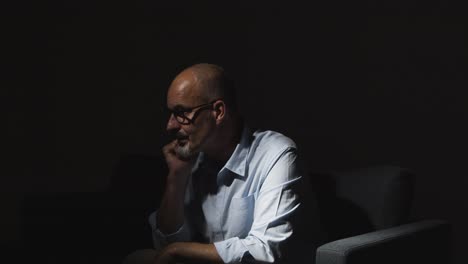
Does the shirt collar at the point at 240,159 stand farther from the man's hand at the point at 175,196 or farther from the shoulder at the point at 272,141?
the man's hand at the point at 175,196

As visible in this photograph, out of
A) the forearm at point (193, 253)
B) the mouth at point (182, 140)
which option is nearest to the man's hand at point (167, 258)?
the forearm at point (193, 253)

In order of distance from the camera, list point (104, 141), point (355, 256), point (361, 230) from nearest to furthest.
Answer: point (355, 256) < point (361, 230) < point (104, 141)

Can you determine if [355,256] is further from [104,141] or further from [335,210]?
[104,141]

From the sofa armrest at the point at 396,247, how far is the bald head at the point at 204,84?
0.61 meters

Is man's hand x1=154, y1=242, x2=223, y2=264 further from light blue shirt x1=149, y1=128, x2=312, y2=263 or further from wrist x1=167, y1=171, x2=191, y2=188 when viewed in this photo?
wrist x1=167, y1=171, x2=191, y2=188

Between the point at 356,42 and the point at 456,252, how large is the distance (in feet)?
3.39

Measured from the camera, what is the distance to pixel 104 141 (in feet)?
12.5

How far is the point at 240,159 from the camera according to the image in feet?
6.98

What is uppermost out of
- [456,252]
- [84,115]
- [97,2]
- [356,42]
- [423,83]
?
[97,2]

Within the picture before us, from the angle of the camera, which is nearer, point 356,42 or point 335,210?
point 335,210

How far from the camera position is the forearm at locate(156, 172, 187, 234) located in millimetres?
2244

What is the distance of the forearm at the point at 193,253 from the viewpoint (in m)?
1.92

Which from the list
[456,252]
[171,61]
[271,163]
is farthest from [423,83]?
[171,61]

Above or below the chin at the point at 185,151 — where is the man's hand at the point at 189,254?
below
